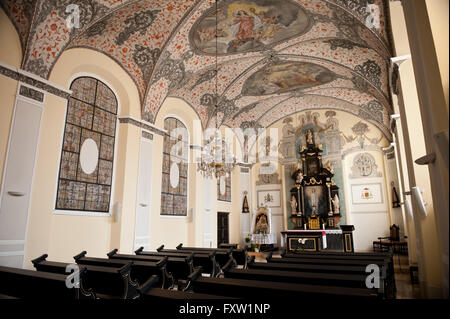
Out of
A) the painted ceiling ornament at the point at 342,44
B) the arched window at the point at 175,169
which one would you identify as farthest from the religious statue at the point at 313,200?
the painted ceiling ornament at the point at 342,44

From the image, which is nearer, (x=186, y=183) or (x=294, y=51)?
(x=294, y=51)

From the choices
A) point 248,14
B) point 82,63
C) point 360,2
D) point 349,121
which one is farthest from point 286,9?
point 349,121

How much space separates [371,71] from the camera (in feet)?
34.9

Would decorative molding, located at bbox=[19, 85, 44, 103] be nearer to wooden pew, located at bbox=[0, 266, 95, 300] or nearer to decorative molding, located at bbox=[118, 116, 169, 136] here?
decorative molding, located at bbox=[118, 116, 169, 136]

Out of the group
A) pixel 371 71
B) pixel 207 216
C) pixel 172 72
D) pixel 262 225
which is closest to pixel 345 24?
pixel 371 71

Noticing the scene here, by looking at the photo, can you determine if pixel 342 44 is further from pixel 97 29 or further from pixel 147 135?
pixel 97 29

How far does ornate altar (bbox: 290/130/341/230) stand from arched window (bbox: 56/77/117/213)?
9809 mm

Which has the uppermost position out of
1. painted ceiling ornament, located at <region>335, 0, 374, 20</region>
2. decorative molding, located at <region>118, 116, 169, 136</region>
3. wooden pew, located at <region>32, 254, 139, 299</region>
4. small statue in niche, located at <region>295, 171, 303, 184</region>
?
painted ceiling ornament, located at <region>335, 0, 374, 20</region>

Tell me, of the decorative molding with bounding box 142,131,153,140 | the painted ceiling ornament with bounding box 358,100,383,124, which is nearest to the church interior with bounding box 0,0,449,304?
the painted ceiling ornament with bounding box 358,100,383,124

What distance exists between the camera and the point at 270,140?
56.6 feet

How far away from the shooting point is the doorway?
14.4 meters

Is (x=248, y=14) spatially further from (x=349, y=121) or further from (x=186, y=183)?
(x=349, y=121)
